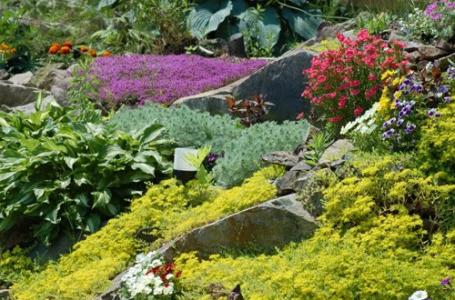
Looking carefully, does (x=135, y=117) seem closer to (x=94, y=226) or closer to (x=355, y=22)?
(x=94, y=226)

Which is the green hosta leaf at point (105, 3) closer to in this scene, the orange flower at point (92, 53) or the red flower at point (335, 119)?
the orange flower at point (92, 53)

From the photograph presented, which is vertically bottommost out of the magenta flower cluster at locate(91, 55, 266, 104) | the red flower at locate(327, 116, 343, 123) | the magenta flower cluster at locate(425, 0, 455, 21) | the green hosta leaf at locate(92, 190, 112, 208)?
the magenta flower cluster at locate(91, 55, 266, 104)

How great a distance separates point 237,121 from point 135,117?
1.09 metres

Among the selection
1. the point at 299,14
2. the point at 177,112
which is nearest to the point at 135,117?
the point at 177,112

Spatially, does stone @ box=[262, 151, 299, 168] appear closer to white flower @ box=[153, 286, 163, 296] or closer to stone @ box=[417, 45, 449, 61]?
stone @ box=[417, 45, 449, 61]

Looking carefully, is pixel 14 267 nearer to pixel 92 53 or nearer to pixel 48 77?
pixel 48 77

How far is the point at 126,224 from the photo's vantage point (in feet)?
24.7

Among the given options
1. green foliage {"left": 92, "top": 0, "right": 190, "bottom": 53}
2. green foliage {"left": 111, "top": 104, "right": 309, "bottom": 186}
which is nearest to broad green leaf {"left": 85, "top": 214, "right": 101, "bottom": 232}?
green foliage {"left": 111, "top": 104, "right": 309, "bottom": 186}

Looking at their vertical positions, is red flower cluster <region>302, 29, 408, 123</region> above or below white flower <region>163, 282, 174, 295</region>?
above

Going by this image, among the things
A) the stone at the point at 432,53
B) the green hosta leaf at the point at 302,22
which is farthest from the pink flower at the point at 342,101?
the green hosta leaf at the point at 302,22

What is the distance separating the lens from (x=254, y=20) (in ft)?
47.7

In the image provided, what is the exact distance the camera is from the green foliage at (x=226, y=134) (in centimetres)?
778

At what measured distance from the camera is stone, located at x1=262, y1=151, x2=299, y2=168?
7.39 metres

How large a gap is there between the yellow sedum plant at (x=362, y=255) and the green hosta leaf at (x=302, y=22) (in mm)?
8148
